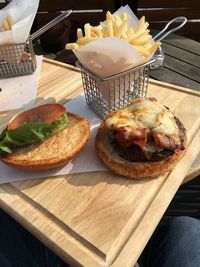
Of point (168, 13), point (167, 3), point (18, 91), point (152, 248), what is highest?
point (18, 91)

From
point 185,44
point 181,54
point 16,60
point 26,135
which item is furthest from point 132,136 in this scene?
point 185,44

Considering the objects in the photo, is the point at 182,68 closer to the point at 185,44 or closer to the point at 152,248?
the point at 185,44

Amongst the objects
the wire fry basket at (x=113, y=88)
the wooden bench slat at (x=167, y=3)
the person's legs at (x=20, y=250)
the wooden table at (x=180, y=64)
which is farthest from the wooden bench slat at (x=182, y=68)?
the wooden bench slat at (x=167, y=3)

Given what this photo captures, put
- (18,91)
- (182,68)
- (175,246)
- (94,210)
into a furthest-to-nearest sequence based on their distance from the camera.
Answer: (182,68) → (18,91) → (175,246) → (94,210)

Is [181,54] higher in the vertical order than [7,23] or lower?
lower

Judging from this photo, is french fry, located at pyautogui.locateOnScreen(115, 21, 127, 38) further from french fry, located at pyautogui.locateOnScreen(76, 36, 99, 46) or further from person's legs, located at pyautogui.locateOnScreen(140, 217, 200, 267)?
person's legs, located at pyautogui.locateOnScreen(140, 217, 200, 267)

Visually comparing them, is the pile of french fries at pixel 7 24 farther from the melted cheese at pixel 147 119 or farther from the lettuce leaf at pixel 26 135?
the melted cheese at pixel 147 119

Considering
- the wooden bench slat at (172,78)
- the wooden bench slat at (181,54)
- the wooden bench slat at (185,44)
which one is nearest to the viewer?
the wooden bench slat at (172,78)

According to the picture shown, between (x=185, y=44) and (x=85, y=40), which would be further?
(x=185, y=44)
